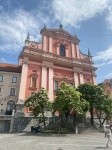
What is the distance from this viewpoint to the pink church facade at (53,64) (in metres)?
29.6

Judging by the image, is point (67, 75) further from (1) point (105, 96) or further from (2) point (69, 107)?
(2) point (69, 107)

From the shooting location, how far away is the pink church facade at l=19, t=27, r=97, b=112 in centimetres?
2958

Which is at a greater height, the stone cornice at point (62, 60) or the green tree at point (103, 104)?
the stone cornice at point (62, 60)

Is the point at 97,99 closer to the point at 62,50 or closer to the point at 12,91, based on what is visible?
the point at 62,50

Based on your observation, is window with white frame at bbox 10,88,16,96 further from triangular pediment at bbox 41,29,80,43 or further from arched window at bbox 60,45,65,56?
triangular pediment at bbox 41,29,80,43

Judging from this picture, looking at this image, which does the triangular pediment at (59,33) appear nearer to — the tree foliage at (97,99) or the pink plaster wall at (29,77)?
the pink plaster wall at (29,77)

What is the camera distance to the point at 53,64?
32.7 meters

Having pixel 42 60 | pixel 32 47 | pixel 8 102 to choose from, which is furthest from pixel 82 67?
pixel 8 102

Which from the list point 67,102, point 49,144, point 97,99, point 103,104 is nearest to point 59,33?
point 97,99

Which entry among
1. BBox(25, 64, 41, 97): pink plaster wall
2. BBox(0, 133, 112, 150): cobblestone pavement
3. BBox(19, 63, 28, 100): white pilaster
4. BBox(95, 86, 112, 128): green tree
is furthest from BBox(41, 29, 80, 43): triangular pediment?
BBox(0, 133, 112, 150): cobblestone pavement

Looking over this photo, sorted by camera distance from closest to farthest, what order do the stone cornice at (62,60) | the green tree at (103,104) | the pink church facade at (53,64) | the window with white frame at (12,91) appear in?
the green tree at (103,104) < the pink church facade at (53,64) < the window with white frame at (12,91) < the stone cornice at (62,60)

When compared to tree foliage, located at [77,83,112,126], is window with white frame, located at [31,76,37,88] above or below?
above

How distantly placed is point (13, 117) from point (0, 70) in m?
13.0

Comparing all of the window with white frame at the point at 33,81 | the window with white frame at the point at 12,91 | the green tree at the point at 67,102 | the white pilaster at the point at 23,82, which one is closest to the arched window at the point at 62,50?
the window with white frame at the point at 33,81
